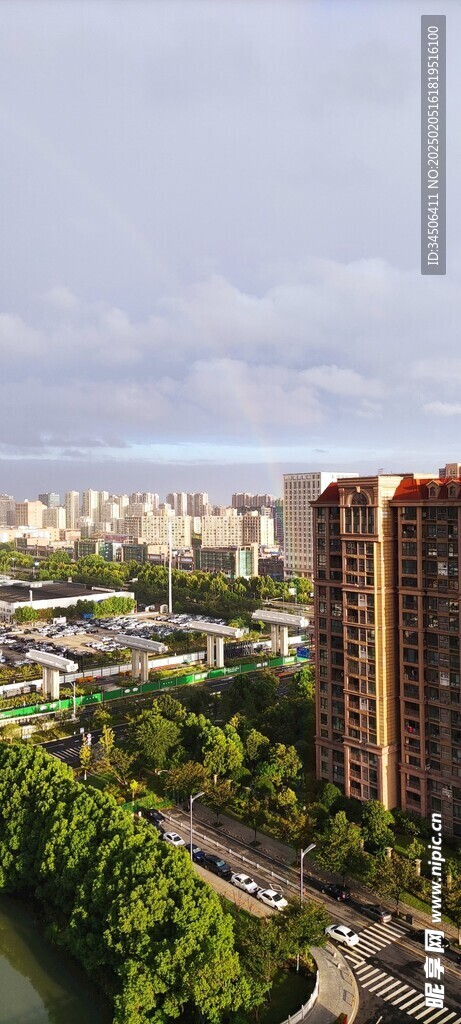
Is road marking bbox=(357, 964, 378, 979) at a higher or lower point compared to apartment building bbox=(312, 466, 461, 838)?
lower

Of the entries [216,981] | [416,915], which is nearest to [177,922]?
[216,981]

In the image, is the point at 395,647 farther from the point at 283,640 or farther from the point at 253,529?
the point at 253,529

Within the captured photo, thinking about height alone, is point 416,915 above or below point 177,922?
below

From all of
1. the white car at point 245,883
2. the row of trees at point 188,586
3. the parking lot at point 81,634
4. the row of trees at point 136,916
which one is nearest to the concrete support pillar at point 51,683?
the parking lot at point 81,634

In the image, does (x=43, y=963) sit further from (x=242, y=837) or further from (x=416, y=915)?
(x=416, y=915)

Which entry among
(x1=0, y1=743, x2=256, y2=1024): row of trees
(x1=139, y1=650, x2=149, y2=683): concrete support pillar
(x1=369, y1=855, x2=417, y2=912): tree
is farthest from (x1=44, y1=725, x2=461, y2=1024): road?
(x1=139, y1=650, x2=149, y2=683): concrete support pillar

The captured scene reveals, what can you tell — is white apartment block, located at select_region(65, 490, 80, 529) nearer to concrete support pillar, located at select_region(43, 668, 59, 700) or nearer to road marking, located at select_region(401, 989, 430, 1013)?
concrete support pillar, located at select_region(43, 668, 59, 700)

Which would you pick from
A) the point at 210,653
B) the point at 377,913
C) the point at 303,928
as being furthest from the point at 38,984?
the point at 210,653
